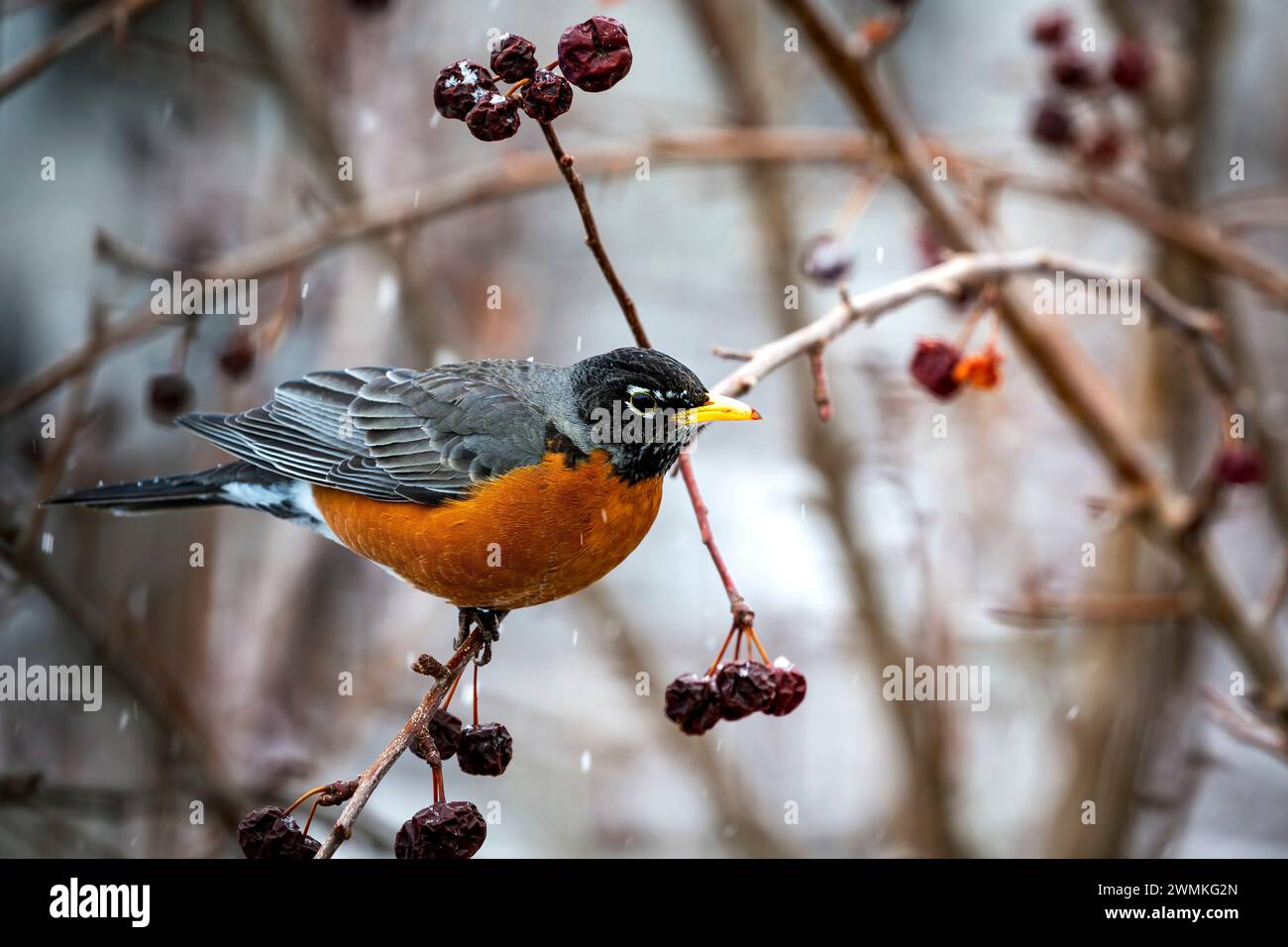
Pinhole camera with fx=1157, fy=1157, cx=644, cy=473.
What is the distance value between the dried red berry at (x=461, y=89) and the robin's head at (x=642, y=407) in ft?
2.58

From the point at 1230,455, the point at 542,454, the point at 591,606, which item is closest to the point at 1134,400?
the point at 1230,455

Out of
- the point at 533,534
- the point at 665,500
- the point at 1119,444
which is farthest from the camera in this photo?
the point at 665,500

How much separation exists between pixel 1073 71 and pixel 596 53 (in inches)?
90.4

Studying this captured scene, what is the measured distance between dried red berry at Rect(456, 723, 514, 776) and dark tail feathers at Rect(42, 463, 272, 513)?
1251 millimetres

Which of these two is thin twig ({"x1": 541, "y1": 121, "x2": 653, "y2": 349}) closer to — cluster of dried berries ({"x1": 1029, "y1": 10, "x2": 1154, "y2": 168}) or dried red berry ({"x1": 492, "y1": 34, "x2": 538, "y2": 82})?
dried red berry ({"x1": 492, "y1": 34, "x2": 538, "y2": 82})

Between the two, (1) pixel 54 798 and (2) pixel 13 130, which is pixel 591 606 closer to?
(1) pixel 54 798

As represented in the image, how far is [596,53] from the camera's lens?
81.4 inches

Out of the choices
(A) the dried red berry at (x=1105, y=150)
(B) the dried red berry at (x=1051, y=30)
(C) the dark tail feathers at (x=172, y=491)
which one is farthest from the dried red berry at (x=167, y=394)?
(A) the dried red berry at (x=1105, y=150)

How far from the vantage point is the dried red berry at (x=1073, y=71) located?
3.74 m

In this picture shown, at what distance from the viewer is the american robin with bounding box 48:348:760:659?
2891mm

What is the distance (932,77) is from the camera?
8.32 meters
